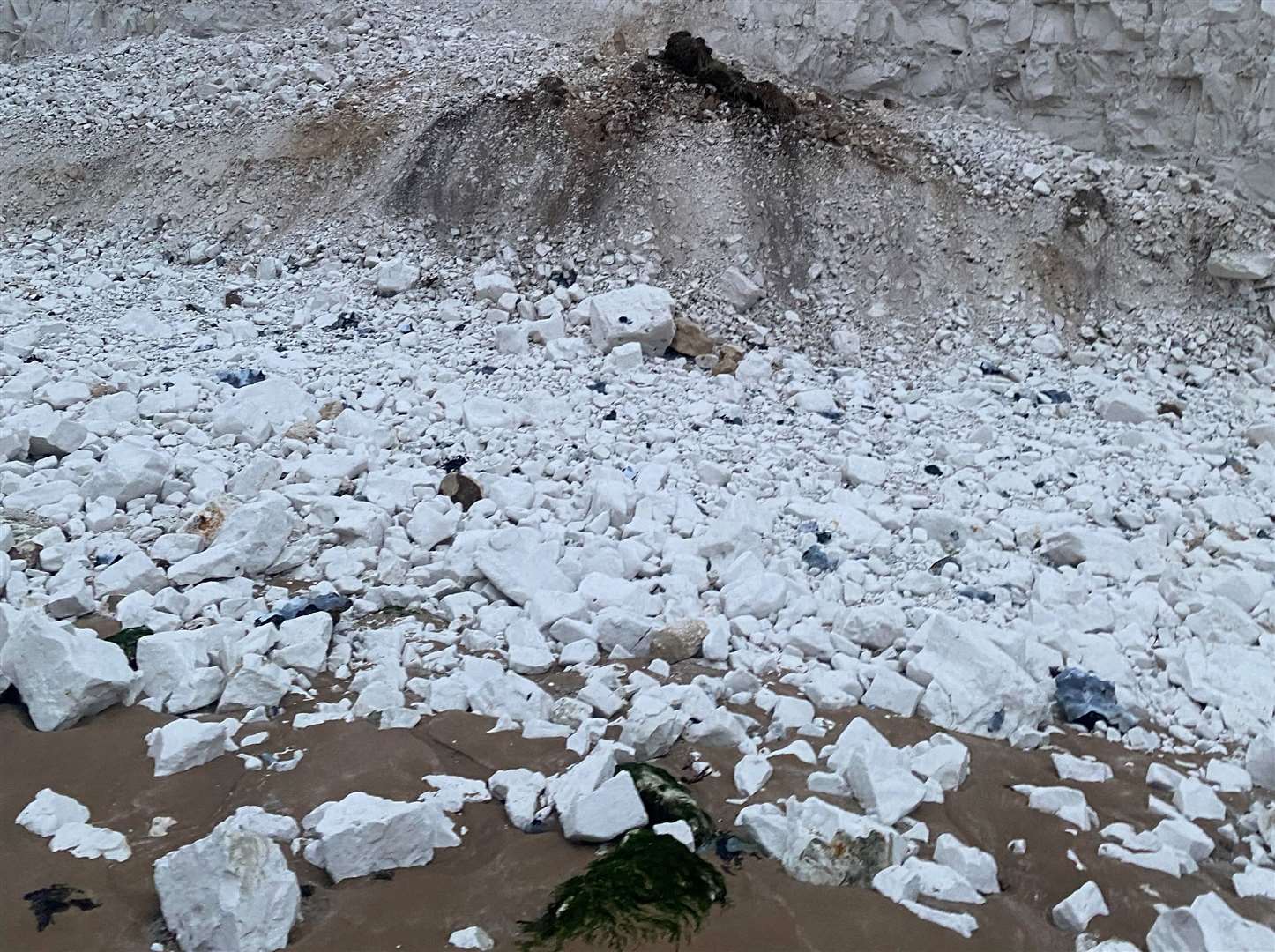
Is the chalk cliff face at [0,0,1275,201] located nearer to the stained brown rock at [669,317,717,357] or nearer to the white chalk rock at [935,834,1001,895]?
the stained brown rock at [669,317,717,357]

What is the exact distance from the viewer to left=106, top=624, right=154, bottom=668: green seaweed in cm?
401

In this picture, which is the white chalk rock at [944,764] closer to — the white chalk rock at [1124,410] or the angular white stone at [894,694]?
the angular white stone at [894,694]

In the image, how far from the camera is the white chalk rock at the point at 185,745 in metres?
3.47

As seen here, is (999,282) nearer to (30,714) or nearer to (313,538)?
(313,538)

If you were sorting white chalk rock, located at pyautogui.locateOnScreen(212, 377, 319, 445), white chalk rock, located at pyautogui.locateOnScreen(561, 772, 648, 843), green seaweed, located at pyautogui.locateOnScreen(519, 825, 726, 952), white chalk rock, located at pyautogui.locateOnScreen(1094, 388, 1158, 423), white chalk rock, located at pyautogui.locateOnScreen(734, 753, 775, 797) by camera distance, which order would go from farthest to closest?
white chalk rock, located at pyautogui.locateOnScreen(1094, 388, 1158, 423) < white chalk rock, located at pyautogui.locateOnScreen(212, 377, 319, 445) < white chalk rock, located at pyautogui.locateOnScreen(734, 753, 775, 797) < white chalk rock, located at pyautogui.locateOnScreen(561, 772, 648, 843) < green seaweed, located at pyautogui.locateOnScreen(519, 825, 726, 952)

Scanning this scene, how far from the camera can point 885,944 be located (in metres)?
2.92

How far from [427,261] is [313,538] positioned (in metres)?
3.73

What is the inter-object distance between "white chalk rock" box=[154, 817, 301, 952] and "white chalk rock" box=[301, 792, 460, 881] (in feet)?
0.62

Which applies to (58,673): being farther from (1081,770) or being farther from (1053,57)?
(1053,57)

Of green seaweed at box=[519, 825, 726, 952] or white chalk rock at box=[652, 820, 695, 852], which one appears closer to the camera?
green seaweed at box=[519, 825, 726, 952]

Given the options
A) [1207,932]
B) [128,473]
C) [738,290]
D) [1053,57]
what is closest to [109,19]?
[738,290]

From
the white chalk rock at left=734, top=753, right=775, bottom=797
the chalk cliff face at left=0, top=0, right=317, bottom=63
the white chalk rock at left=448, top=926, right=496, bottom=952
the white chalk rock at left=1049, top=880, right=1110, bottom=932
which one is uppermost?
the chalk cliff face at left=0, top=0, right=317, bottom=63

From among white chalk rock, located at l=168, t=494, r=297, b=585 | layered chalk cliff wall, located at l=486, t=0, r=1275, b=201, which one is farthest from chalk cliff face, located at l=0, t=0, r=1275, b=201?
white chalk rock, located at l=168, t=494, r=297, b=585

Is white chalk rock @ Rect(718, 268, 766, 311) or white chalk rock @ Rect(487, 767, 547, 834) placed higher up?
white chalk rock @ Rect(718, 268, 766, 311)
